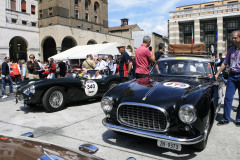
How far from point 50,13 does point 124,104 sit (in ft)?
120

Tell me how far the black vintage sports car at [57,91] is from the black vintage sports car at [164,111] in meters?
2.56

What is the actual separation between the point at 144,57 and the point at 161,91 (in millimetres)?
2008

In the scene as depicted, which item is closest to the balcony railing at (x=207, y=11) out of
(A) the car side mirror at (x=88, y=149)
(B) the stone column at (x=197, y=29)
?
(B) the stone column at (x=197, y=29)

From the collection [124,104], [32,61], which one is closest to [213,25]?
[32,61]

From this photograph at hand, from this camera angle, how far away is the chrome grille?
2.79m

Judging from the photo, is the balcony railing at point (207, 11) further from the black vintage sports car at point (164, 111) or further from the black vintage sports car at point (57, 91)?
the black vintage sports car at point (164, 111)

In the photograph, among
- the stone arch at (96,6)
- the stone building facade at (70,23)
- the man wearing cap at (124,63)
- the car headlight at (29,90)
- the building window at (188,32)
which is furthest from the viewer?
the building window at (188,32)

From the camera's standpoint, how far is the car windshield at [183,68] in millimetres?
4090

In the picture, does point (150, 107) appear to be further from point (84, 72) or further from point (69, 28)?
point (69, 28)

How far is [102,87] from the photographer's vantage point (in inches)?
263

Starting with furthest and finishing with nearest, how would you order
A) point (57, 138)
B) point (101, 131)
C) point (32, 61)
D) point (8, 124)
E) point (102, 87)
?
point (32, 61) → point (102, 87) → point (8, 124) → point (101, 131) → point (57, 138)

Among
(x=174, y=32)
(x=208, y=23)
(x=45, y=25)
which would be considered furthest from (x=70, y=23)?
(x=208, y=23)

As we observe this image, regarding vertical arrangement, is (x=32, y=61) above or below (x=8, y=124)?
above

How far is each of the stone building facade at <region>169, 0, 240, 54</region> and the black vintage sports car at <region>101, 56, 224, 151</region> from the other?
141ft
